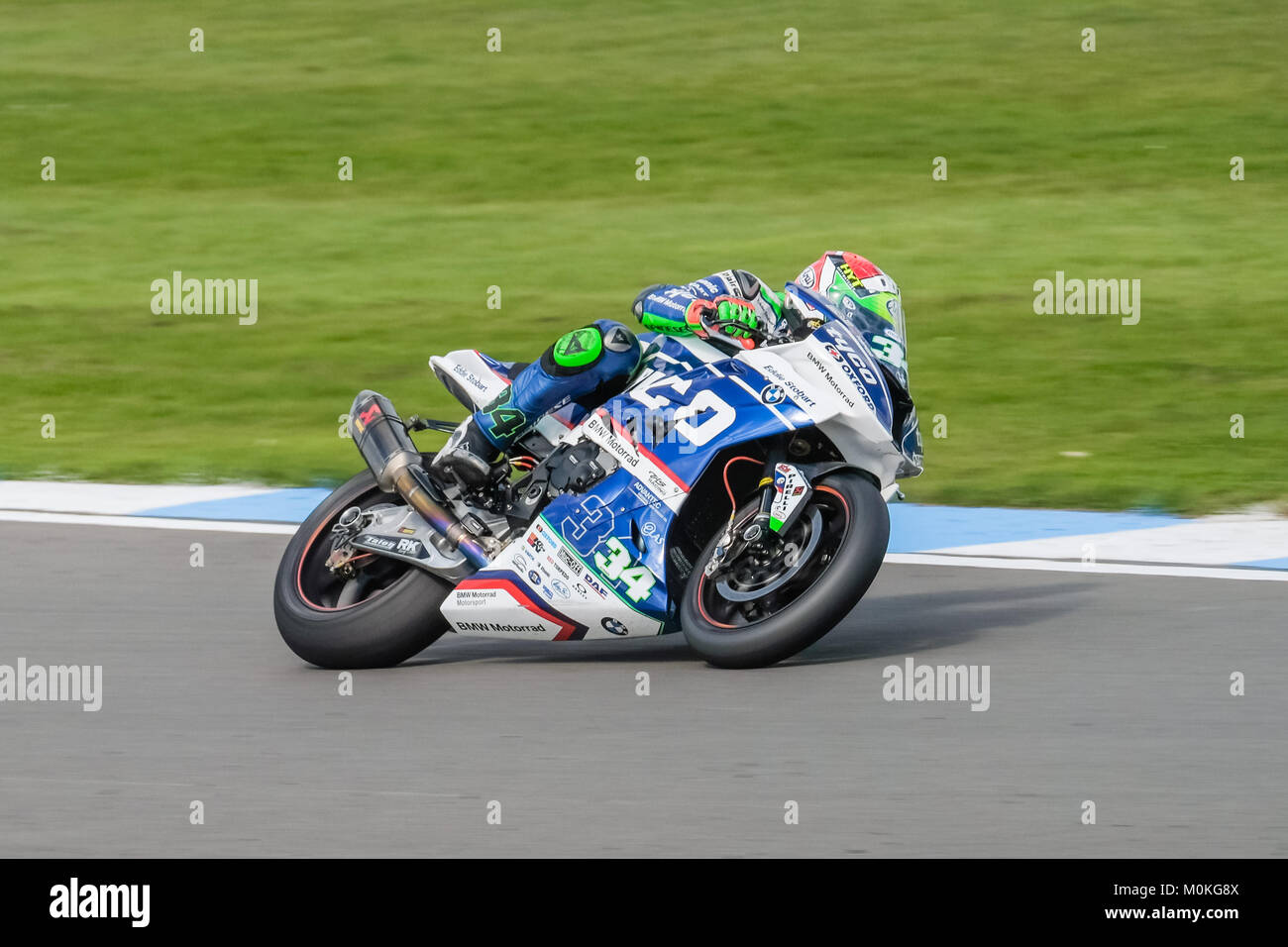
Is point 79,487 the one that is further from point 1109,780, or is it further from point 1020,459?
point 1109,780

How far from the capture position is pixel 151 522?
8.86m

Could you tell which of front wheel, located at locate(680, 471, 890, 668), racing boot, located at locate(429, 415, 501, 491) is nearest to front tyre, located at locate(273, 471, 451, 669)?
racing boot, located at locate(429, 415, 501, 491)

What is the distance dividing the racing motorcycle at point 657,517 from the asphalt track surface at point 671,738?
0.62 feet

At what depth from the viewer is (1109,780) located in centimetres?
530

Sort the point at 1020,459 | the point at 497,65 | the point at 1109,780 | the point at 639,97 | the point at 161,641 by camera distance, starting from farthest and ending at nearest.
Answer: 1. the point at 497,65
2. the point at 639,97
3. the point at 1020,459
4. the point at 161,641
5. the point at 1109,780

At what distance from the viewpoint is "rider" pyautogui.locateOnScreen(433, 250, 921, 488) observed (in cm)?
635

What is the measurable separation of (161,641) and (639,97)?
49.9 feet

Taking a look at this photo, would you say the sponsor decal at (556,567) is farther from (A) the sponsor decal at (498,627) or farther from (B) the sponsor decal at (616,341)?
(B) the sponsor decal at (616,341)

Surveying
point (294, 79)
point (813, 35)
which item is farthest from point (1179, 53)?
point (294, 79)

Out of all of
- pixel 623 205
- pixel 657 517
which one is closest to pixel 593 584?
pixel 657 517

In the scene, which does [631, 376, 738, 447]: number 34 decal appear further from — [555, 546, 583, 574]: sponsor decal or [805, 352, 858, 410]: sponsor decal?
[555, 546, 583, 574]: sponsor decal

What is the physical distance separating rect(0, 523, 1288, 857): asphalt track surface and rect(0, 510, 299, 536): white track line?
1.00m

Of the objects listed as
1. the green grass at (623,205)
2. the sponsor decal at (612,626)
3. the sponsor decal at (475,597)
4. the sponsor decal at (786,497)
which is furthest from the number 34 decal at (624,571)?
the green grass at (623,205)

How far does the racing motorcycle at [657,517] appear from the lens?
626 cm
